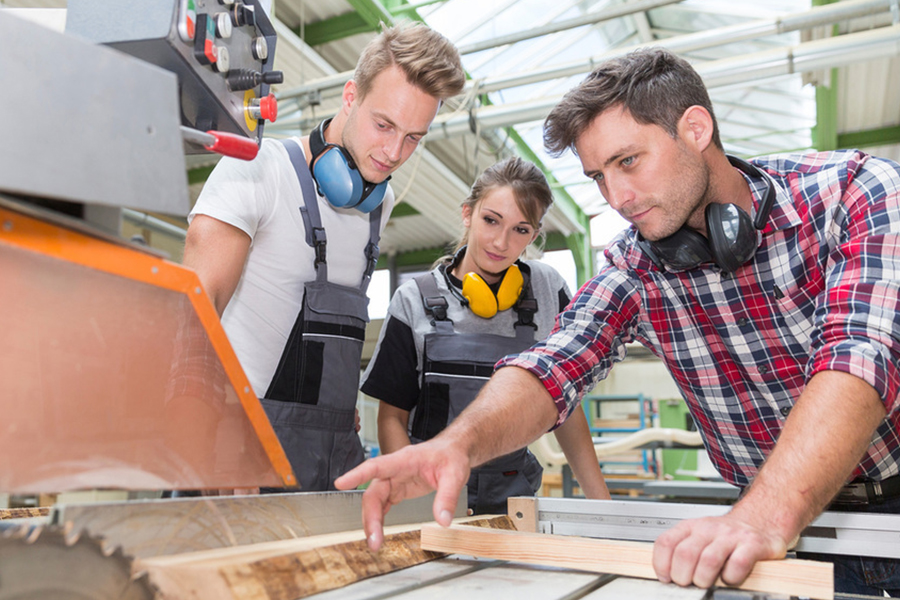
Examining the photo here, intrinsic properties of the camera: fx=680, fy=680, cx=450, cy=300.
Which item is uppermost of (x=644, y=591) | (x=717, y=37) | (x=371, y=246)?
(x=717, y=37)

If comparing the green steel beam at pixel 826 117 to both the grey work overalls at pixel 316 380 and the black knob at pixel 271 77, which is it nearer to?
the grey work overalls at pixel 316 380

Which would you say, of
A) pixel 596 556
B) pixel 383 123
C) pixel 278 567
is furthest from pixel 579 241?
pixel 278 567

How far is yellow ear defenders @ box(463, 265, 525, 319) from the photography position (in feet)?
6.31

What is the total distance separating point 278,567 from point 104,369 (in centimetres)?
26

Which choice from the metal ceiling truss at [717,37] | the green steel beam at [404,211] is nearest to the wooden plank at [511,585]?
the metal ceiling truss at [717,37]

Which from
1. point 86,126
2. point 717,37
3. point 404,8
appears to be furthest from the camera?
point 404,8

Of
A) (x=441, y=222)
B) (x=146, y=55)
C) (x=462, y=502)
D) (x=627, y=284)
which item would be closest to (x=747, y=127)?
(x=441, y=222)

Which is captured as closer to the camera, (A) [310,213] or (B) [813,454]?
(B) [813,454]

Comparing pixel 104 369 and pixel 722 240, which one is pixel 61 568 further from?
pixel 722 240

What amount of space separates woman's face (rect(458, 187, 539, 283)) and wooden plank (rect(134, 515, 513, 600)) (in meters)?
1.11

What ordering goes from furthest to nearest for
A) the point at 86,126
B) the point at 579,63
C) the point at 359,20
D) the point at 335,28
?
the point at 335,28 < the point at 359,20 < the point at 579,63 < the point at 86,126

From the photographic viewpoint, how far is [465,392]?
6.12 ft

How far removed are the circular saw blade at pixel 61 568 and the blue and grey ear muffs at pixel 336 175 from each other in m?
0.97

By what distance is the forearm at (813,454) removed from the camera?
88 cm
